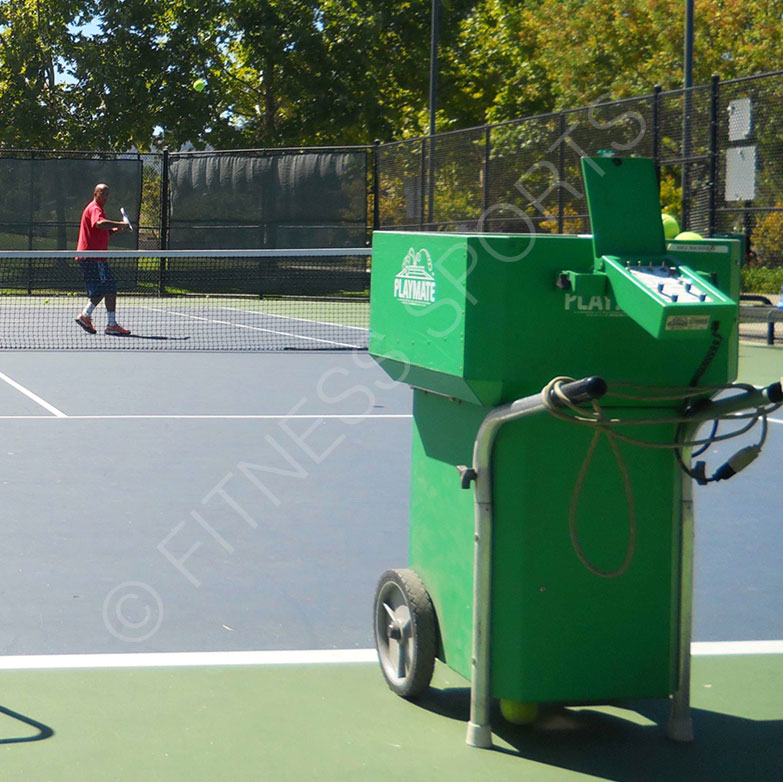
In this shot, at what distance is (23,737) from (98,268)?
12.9 metres

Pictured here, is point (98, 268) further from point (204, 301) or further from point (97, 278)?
point (204, 301)

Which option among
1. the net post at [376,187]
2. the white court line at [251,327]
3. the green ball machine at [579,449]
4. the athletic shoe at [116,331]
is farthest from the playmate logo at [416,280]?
the net post at [376,187]

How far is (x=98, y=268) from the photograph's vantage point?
15.7m

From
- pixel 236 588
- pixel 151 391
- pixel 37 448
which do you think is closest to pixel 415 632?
pixel 236 588

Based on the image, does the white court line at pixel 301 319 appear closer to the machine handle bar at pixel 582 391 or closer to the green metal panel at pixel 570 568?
the green metal panel at pixel 570 568

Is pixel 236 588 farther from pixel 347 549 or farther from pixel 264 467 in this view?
pixel 264 467

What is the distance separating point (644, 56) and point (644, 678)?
30.8 m

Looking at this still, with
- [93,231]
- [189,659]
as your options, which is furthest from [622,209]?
[93,231]

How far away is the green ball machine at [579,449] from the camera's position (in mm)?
3070

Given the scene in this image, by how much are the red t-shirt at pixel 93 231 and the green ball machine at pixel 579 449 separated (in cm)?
1307

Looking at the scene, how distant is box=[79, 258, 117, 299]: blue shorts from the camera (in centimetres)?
1513

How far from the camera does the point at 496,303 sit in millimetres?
3072

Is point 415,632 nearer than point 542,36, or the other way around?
point 415,632

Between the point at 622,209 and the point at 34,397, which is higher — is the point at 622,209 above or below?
above
